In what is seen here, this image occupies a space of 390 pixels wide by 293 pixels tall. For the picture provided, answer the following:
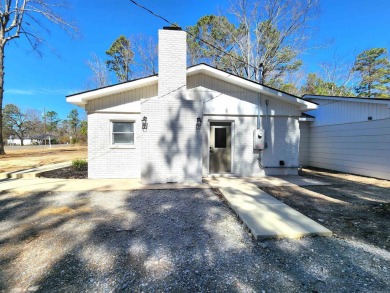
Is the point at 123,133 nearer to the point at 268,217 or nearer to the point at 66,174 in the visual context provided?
the point at 66,174

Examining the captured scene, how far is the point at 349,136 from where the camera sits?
9.22 meters

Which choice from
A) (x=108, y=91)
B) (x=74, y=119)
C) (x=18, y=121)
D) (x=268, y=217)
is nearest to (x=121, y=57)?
(x=108, y=91)

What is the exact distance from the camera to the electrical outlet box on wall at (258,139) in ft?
26.6

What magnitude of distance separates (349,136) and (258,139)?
15.0 feet

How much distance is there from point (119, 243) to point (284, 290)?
2253mm

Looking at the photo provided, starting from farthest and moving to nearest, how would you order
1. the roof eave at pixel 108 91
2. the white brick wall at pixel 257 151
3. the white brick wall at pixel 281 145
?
the white brick wall at pixel 281 145 → the white brick wall at pixel 257 151 → the roof eave at pixel 108 91

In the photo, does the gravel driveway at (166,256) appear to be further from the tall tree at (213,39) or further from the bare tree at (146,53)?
the bare tree at (146,53)

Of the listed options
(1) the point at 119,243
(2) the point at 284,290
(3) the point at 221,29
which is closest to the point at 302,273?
(2) the point at 284,290

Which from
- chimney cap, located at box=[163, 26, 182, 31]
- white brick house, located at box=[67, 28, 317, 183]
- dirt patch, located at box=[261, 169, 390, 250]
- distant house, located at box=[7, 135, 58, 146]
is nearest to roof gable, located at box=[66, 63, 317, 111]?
white brick house, located at box=[67, 28, 317, 183]

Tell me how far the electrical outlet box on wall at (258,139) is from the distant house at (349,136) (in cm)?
244

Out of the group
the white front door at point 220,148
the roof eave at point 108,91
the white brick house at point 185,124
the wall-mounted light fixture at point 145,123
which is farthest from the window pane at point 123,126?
the white front door at point 220,148

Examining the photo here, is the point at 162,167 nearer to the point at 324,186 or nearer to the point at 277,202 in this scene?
the point at 277,202

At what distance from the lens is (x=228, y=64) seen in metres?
19.1

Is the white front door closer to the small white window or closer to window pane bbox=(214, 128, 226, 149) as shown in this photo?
window pane bbox=(214, 128, 226, 149)
